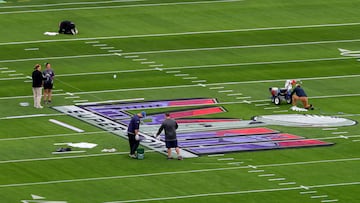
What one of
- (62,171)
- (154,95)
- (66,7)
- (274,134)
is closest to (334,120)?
(274,134)

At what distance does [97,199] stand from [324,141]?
40.2 feet

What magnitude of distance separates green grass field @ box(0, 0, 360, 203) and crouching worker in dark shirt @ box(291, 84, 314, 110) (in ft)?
1.86

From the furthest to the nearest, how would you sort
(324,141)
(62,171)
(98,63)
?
(98,63), (324,141), (62,171)

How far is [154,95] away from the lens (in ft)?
235

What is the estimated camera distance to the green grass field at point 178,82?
56.2 metres

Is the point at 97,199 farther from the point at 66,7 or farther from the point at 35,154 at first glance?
the point at 66,7

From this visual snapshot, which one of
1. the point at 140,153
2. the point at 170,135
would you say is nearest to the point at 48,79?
the point at 140,153

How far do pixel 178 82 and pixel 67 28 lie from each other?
11702 mm

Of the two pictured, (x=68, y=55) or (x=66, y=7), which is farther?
(x=66, y=7)

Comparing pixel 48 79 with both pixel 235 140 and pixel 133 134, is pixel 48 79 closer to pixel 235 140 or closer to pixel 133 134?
pixel 235 140

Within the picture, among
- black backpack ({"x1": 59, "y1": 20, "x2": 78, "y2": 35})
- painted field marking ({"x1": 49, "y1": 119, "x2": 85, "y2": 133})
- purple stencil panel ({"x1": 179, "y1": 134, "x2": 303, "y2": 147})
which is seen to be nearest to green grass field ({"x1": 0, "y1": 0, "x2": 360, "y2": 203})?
painted field marking ({"x1": 49, "y1": 119, "x2": 85, "y2": 133})

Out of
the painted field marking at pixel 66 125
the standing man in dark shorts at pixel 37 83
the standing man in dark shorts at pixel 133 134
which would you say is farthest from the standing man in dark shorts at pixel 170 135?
the standing man in dark shorts at pixel 37 83

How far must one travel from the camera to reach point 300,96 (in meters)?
69.1

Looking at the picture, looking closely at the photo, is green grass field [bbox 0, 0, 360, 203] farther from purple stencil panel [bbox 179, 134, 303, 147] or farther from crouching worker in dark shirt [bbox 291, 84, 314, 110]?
purple stencil panel [bbox 179, 134, 303, 147]
